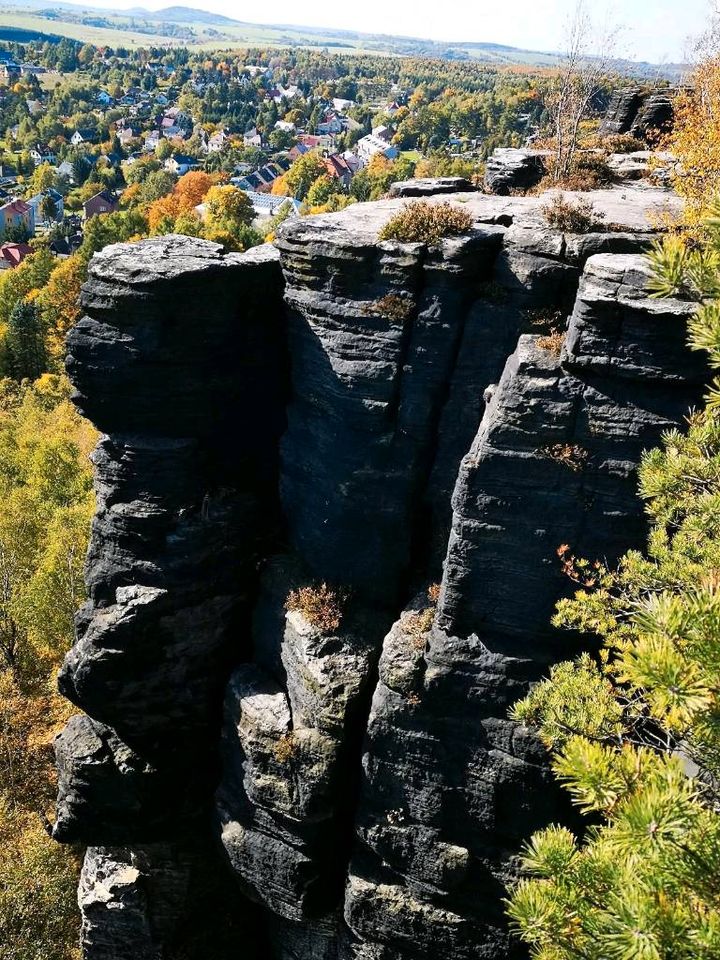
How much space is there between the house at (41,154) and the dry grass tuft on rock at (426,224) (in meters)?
188

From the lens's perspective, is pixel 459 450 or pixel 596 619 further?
pixel 459 450

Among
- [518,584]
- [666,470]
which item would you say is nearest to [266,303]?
[518,584]

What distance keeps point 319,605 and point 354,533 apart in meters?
1.90

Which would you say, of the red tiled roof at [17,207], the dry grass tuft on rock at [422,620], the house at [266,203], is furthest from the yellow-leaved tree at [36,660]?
the red tiled roof at [17,207]

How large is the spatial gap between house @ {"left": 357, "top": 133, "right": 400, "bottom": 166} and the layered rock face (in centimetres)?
14671

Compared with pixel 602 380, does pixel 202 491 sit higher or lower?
lower

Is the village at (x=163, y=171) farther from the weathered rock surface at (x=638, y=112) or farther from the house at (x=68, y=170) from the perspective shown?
the weathered rock surface at (x=638, y=112)

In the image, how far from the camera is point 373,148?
16638 cm

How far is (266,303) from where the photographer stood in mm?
17969

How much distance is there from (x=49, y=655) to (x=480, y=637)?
2193cm

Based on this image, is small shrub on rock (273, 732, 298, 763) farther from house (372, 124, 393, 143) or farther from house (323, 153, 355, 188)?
house (372, 124, 393, 143)

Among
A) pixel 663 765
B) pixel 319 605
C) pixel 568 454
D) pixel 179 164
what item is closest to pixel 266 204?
pixel 179 164

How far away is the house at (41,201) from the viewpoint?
140 meters

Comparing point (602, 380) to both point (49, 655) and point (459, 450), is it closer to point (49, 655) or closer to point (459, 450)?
point (459, 450)
